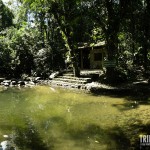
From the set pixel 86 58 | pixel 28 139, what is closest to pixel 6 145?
pixel 28 139

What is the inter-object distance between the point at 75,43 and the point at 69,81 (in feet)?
15.8

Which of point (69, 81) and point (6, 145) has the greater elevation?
point (69, 81)

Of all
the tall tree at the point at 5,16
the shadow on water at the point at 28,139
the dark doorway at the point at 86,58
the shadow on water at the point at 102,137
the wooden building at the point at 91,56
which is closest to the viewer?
the shadow on water at the point at 102,137

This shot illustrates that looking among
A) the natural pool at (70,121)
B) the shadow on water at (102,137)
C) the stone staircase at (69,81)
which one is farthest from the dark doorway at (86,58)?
the shadow on water at (102,137)

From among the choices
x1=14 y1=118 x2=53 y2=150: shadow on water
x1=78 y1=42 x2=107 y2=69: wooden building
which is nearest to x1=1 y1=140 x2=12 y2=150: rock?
x1=14 y1=118 x2=53 y2=150: shadow on water

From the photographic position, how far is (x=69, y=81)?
2559 cm

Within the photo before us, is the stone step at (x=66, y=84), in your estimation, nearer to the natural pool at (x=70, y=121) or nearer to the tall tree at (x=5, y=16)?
the natural pool at (x=70, y=121)

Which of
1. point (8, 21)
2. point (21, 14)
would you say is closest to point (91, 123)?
point (21, 14)

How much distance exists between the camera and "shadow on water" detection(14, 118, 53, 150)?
979 centimetres

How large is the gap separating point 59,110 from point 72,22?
32.2 feet

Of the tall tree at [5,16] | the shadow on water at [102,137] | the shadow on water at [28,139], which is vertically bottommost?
the shadow on water at [28,139]

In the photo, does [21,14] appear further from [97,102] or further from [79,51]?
[97,102]

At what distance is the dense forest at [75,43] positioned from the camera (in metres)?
A: 22.5

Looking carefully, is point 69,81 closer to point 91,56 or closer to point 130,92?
point 130,92
